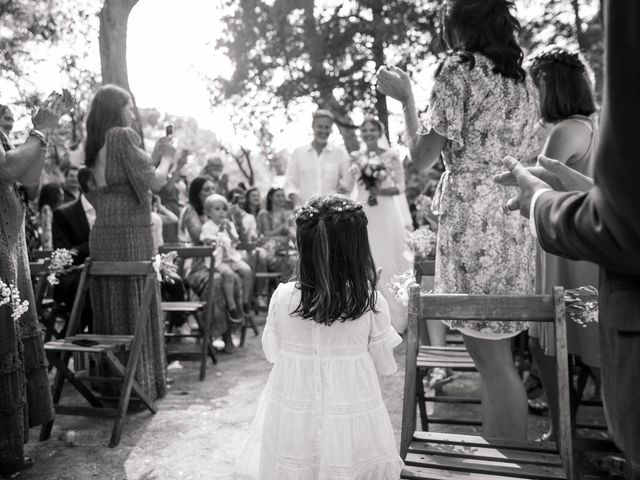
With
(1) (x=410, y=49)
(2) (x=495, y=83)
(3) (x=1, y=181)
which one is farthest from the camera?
(1) (x=410, y=49)

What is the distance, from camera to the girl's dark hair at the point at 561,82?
319 cm

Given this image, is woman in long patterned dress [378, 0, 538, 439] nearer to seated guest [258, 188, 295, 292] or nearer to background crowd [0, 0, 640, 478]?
background crowd [0, 0, 640, 478]

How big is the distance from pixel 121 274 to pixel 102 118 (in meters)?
1.27

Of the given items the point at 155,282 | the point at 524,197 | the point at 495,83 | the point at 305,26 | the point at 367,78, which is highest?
the point at 305,26

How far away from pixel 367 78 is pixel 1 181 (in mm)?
13698

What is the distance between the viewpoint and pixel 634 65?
103 centimetres

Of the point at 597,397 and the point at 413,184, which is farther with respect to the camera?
the point at 413,184

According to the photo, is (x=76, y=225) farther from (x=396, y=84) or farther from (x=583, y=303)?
(x=583, y=303)

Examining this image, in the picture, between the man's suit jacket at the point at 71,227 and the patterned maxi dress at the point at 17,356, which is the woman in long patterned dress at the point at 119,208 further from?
the man's suit jacket at the point at 71,227

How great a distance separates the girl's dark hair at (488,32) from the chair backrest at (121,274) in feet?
8.95

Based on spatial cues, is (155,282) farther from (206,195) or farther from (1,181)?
(206,195)

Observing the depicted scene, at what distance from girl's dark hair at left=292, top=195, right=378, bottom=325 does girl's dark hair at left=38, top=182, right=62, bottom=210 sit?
720cm

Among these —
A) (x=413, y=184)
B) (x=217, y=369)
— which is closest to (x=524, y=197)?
(x=217, y=369)

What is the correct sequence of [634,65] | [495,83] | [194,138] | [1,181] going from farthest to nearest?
[194,138] → [1,181] → [495,83] → [634,65]
